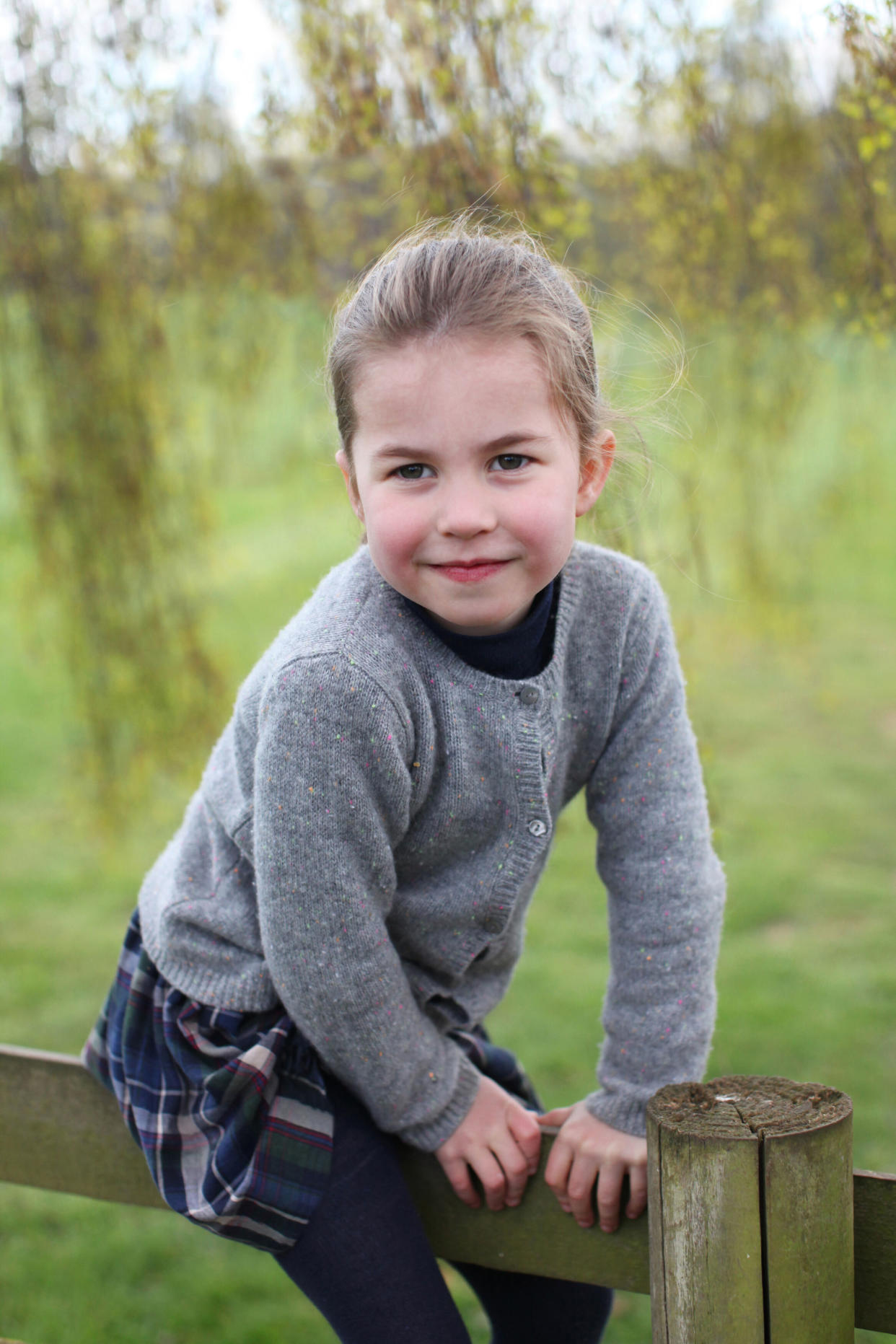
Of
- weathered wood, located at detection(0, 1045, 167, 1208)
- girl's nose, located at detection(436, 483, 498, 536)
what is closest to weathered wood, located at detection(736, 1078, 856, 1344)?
girl's nose, located at detection(436, 483, 498, 536)

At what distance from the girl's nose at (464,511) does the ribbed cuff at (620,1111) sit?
60 cm

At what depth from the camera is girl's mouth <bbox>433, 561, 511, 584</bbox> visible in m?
1.20

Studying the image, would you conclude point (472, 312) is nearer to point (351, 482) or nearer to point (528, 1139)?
point (351, 482)

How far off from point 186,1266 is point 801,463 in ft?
13.5

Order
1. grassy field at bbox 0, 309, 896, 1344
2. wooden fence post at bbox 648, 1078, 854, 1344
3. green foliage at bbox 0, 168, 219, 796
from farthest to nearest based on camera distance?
1. green foliage at bbox 0, 168, 219, 796
2. grassy field at bbox 0, 309, 896, 1344
3. wooden fence post at bbox 648, 1078, 854, 1344

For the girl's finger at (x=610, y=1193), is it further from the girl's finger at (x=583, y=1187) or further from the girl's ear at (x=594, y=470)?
the girl's ear at (x=594, y=470)

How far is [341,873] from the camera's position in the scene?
Answer: 3.97ft

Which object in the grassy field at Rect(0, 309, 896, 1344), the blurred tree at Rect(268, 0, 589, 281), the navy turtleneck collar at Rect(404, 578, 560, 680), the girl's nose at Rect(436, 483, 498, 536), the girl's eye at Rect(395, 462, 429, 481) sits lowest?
the grassy field at Rect(0, 309, 896, 1344)

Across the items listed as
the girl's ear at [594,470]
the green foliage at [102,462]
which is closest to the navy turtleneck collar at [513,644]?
the girl's ear at [594,470]

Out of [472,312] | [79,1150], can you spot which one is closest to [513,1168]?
[79,1150]

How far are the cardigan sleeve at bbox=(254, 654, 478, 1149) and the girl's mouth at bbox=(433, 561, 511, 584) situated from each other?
13 cm

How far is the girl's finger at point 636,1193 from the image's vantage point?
1215mm

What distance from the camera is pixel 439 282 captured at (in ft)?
3.91

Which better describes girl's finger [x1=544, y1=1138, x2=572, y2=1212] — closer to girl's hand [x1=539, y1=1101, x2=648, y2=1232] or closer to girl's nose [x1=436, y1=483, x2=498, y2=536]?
girl's hand [x1=539, y1=1101, x2=648, y2=1232]
